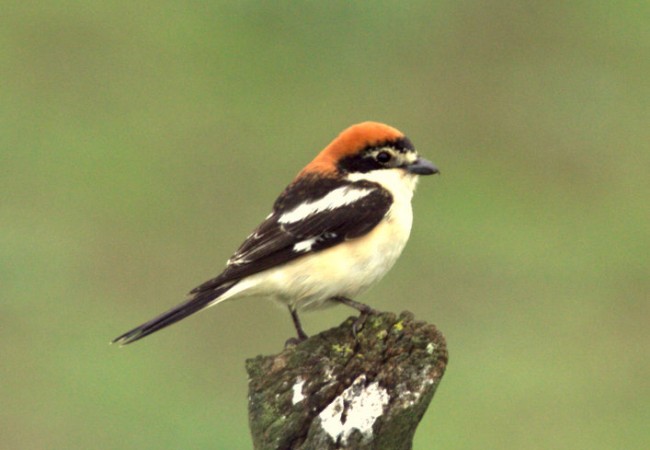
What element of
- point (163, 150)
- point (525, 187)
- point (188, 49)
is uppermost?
point (188, 49)

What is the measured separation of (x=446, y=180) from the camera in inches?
591

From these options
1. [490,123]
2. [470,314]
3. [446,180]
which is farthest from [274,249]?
[490,123]

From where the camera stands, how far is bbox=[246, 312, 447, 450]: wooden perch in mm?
5180

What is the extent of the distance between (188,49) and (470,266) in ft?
15.7

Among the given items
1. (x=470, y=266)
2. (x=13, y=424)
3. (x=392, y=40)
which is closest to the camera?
(x=13, y=424)

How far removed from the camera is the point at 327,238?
709cm

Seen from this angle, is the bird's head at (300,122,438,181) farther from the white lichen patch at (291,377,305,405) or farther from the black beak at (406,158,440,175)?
the white lichen patch at (291,377,305,405)

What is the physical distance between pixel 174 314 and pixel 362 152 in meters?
1.33

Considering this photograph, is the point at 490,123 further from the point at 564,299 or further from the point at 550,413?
the point at 550,413

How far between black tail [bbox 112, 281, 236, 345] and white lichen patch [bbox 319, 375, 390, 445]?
52.9 inches

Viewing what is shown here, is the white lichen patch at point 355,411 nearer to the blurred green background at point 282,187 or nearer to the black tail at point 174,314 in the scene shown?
the black tail at point 174,314

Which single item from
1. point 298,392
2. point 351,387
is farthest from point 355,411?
point 298,392

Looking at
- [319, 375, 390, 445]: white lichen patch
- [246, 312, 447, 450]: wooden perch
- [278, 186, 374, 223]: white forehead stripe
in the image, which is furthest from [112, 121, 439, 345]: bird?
[319, 375, 390, 445]: white lichen patch

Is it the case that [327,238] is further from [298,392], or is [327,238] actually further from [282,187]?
[282,187]
